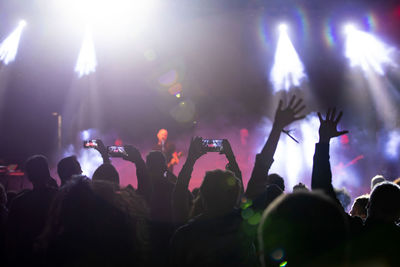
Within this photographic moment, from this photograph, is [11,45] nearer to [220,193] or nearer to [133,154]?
[133,154]

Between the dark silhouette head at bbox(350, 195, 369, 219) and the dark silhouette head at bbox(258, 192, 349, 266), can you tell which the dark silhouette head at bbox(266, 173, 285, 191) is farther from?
the dark silhouette head at bbox(258, 192, 349, 266)

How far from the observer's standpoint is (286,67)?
13.0m

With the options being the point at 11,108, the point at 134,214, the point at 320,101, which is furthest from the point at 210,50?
the point at 134,214

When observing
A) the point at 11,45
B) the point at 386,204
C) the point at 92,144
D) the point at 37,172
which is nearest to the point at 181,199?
→ the point at 37,172

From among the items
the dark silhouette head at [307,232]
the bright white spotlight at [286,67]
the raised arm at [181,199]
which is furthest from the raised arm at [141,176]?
the bright white spotlight at [286,67]

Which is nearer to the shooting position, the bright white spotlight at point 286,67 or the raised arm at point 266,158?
the raised arm at point 266,158

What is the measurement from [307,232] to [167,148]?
1360 centimetres

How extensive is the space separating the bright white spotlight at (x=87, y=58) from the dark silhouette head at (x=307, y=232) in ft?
43.5

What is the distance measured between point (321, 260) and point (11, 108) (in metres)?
15.1

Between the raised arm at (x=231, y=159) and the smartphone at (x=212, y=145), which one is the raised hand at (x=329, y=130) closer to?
the raised arm at (x=231, y=159)

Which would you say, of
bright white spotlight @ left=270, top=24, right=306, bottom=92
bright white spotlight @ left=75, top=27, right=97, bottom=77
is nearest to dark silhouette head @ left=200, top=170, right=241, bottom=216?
bright white spotlight @ left=270, top=24, right=306, bottom=92

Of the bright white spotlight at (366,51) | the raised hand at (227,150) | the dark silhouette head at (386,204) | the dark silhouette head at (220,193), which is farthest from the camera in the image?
the bright white spotlight at (366,51)

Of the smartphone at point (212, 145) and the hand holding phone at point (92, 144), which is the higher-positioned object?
the hand holding phone at point (92, 144)

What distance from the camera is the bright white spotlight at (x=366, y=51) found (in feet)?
35.0
